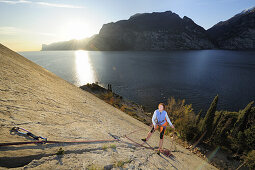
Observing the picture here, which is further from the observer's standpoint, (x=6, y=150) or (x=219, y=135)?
(x=219, y=135)

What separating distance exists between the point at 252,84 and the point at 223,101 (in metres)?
22.0

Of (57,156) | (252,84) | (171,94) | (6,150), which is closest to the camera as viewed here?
(6,150)

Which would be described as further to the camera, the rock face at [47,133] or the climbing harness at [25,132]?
the climbing harness at [25,132]

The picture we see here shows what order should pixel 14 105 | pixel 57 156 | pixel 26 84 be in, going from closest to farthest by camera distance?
pixel 57 156 → pixel 14 105 → pixel 26 84

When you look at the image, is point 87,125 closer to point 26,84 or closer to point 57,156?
point 57,156

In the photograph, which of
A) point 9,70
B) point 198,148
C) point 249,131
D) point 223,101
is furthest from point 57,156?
point 223,101

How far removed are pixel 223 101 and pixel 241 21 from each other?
25989 cm

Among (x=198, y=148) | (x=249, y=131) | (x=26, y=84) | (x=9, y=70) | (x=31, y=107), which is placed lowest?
(x=198, y=148)

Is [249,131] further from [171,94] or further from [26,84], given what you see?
[171,94]

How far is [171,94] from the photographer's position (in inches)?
1538

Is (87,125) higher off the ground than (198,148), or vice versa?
(87,125)

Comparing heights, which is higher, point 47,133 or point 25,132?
point 25,132

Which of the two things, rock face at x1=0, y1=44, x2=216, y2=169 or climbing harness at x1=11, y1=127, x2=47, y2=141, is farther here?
climbing harness at x1=11, y1=127, x2=47, y2=141

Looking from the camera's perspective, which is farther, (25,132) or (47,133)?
(47,133)
